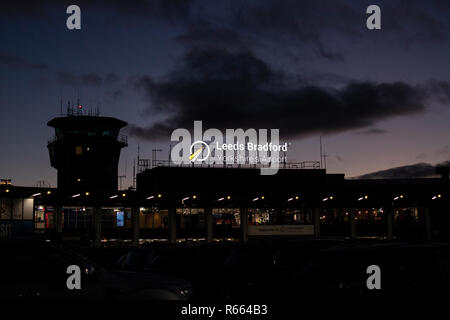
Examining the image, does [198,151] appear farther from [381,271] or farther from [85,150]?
[381,271]

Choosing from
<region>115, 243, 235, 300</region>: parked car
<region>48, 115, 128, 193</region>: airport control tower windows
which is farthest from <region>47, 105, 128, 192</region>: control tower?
<region>115, 243, 235, 300</region>: parked car

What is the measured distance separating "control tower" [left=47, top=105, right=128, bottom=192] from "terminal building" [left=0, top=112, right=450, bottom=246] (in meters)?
0.13

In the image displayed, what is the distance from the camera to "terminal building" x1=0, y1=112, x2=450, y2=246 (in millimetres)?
41844

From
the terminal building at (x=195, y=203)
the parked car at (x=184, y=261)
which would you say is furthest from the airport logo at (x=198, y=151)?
the parked car at (x=184, y=261)

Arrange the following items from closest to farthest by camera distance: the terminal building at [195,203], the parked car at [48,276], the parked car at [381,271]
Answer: the parked car at [381,271] → the parked car at [48,276] → the terminal building at [195,203]

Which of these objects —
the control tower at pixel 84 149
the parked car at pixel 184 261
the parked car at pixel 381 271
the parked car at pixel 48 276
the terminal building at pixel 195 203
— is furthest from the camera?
the control tower at pixel 84 149

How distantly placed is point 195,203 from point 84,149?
30.7 metres

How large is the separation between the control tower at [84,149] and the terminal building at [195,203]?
0.13 meters

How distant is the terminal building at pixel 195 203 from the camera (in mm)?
41844

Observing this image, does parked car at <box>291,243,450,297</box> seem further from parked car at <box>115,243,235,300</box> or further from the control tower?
the control tower

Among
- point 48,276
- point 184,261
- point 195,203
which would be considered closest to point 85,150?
point 195,203

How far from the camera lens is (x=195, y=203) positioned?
1785 inches

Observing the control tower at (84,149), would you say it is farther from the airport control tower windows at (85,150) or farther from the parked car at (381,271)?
the parked car at (381,271)
